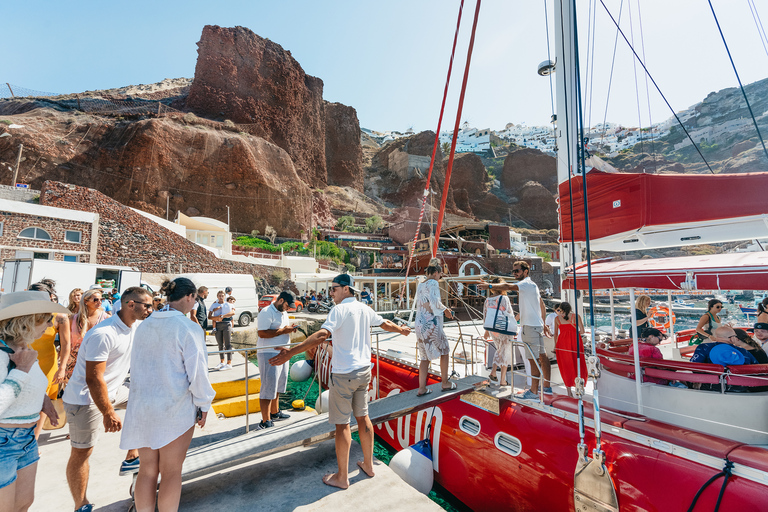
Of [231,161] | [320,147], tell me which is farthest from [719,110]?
[231,161]

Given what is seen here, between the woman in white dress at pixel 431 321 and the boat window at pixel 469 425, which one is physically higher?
the woman in white dress at pixel 431 321

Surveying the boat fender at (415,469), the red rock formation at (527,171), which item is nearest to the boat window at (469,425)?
the boat fender at (415,469)

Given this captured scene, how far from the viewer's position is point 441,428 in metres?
4.90

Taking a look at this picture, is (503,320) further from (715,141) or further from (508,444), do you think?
(715,141)

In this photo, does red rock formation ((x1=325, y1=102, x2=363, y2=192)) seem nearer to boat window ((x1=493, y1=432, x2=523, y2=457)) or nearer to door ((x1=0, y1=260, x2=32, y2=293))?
door ((x1=0, y1=260, x2=32, y2=293))

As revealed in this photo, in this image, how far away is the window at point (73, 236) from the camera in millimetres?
16641

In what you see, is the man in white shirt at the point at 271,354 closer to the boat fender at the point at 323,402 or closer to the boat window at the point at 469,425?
the boat fender at the point at 323,402

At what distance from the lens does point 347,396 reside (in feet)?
9.80

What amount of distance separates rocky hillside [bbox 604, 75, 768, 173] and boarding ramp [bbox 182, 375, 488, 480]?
250 ft

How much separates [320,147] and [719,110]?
100838 millimetres

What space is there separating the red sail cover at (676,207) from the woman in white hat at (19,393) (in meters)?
5.13

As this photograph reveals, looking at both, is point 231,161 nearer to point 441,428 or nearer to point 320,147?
point 320,147

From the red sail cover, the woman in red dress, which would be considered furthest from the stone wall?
the red sail cover

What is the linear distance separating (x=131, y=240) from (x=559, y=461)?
22.6 m
